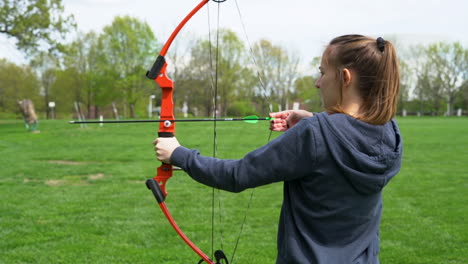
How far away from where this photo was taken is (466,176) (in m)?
7.41

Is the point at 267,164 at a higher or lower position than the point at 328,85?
lower

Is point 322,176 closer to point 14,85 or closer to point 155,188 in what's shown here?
point 155,188

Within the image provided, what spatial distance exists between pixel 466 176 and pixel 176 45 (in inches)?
233

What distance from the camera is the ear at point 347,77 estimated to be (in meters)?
1.29

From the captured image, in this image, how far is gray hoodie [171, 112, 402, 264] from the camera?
1.21 m

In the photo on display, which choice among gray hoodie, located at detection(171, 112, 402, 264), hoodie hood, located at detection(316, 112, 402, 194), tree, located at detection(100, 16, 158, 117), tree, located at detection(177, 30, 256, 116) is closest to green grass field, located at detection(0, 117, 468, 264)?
tree, located at detection(177, 30, 256, 116)

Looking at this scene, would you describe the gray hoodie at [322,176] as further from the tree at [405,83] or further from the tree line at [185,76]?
the tree at [405,83]

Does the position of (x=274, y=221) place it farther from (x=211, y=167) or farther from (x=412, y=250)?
(x=211, y=167)

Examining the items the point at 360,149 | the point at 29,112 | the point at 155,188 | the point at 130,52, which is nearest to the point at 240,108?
the point at 155,188

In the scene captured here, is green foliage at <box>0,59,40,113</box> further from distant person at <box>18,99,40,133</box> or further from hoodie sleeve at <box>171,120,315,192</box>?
hoodie sleeve at <box>171,120,315,192</box>

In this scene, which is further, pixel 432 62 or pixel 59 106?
pixel 432 62

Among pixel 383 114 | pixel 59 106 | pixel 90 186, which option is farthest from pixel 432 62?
pixel 383 114

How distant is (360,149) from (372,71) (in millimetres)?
240

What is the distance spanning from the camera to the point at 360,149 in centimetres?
125
